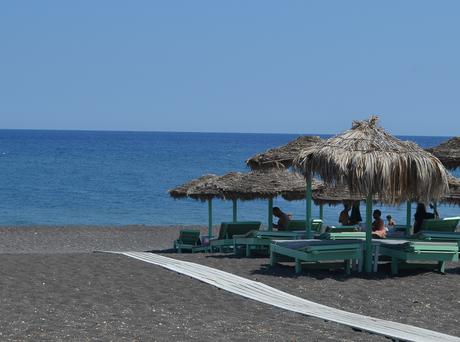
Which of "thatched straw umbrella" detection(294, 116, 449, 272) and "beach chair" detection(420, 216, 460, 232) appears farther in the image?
"beach chair" detection(420, 216, 460, 232)

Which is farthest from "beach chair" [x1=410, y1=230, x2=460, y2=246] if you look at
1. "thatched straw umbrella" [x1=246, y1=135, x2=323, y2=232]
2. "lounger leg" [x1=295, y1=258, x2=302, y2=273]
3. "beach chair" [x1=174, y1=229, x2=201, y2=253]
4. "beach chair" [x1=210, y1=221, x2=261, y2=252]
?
"beach chair" [x1=174, y1=229, x2=201, y2=253]

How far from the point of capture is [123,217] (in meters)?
39.8

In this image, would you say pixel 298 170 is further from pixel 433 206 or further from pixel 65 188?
pixel 65 188

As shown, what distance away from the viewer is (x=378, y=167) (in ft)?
40.4

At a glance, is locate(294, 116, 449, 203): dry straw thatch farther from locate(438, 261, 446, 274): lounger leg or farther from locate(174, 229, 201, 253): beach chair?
locate(174, 229, 201, 253): beach chair

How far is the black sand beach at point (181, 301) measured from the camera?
28.2ft

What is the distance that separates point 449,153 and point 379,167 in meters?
3.97

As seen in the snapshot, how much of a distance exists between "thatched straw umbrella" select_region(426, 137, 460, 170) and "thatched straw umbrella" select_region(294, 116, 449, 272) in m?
2.91

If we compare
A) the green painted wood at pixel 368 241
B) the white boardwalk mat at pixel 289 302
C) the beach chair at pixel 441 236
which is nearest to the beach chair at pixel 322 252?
the green painted wood at pixel 368 241

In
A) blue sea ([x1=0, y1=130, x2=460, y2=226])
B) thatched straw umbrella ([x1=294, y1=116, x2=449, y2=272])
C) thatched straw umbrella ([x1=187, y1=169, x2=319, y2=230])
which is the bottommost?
blue sea ([x1=0, y1=130, x2=460, y2=226])

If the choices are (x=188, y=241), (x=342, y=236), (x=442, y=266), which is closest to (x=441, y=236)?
(x=442, y=266)

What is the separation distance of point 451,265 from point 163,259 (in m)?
4.76

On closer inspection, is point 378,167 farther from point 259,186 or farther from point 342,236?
point 259,186

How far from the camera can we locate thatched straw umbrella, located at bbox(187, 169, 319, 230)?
17.7 metres
